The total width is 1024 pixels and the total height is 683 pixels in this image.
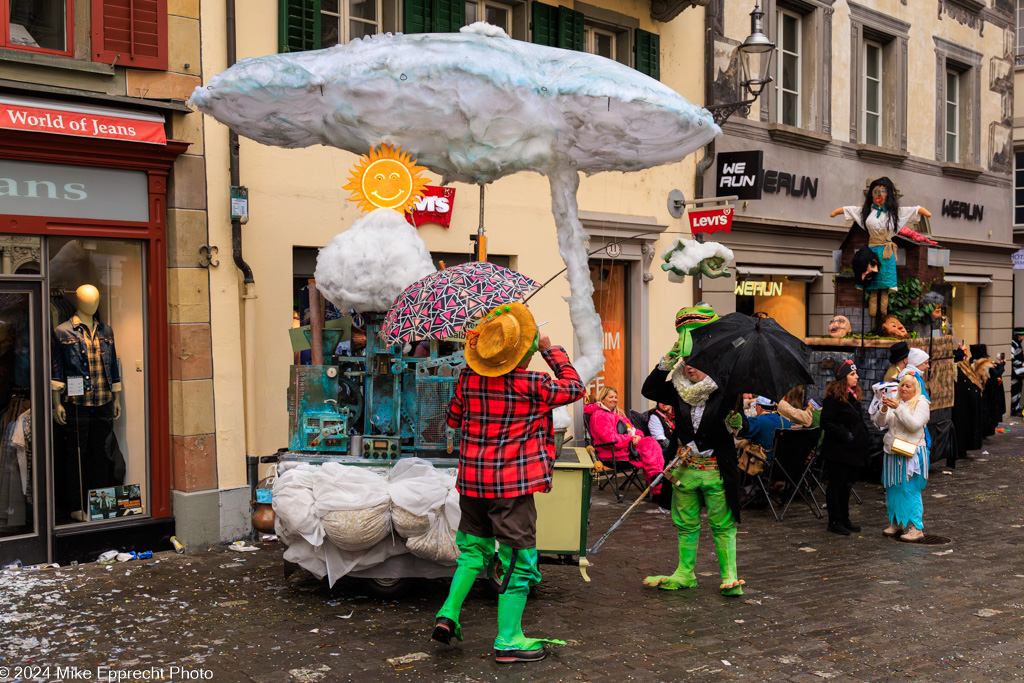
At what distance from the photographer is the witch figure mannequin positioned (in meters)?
12.2

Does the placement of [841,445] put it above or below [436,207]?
below

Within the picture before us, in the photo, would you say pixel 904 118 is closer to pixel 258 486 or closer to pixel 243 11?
pixel 243 11

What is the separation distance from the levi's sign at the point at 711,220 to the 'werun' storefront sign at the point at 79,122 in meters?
7.26

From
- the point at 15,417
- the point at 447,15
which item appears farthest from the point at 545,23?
the point at 15,417

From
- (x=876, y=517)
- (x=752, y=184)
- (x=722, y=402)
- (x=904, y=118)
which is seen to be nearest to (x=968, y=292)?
(x=904, y=118)

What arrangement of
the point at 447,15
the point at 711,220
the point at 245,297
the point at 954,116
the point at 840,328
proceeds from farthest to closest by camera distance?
the point at 954,116
the point at 711,220
the point at 840,328
the point at 447,15
the point at 245,297

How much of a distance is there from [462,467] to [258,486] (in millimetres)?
3271

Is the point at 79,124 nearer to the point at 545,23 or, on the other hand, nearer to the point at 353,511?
the point at 353,511

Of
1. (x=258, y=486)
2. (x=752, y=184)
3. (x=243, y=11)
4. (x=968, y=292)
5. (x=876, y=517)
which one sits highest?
(x=243, y=11)

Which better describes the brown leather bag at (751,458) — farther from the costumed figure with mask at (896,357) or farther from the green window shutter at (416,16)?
the green window shutter at (416,16)

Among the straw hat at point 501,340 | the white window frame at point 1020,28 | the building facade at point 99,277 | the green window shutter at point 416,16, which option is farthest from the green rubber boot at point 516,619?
the white window frame at point 1020,28

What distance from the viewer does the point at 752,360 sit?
6.37 metres

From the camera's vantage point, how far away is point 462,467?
554 cm

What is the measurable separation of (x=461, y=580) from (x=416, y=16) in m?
6.82
